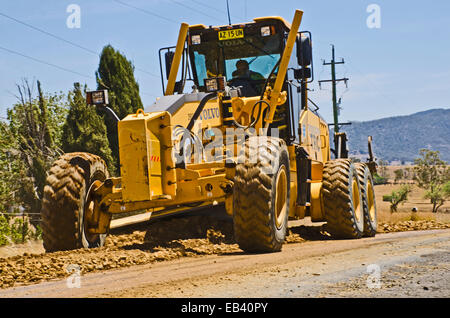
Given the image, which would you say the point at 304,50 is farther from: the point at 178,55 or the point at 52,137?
the point at 52,137

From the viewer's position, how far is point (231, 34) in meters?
12.4

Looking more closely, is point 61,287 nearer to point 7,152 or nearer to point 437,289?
point 437,289

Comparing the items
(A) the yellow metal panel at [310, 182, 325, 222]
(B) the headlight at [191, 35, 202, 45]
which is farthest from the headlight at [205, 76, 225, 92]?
(A) the yellow metal panel at [310, 182, 325, 222]

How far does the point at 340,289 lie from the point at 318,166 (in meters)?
7.17

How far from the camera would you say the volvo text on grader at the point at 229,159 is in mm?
8750

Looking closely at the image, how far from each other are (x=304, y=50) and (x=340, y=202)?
2.79 m

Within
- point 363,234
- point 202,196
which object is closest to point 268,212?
point 202,196

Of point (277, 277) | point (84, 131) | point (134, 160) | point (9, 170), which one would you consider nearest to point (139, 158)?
point (134, 160)

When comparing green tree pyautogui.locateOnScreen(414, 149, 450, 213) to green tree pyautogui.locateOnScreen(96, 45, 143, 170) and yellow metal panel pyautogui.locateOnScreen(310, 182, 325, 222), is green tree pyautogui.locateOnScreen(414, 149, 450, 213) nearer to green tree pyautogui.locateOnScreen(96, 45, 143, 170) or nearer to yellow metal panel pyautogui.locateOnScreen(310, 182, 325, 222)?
green tree pyautogui.locateOnScreen(96, 45, 143, 170)

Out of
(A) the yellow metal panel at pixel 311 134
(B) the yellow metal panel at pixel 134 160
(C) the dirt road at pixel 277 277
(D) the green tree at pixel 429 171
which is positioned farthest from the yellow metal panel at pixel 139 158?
(D) the green tree at pixel 429 171

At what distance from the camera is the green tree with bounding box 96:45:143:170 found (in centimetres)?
2920

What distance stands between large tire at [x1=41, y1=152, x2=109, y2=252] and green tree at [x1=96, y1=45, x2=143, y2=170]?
19.3 m

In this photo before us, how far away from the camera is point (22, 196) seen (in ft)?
88.8
